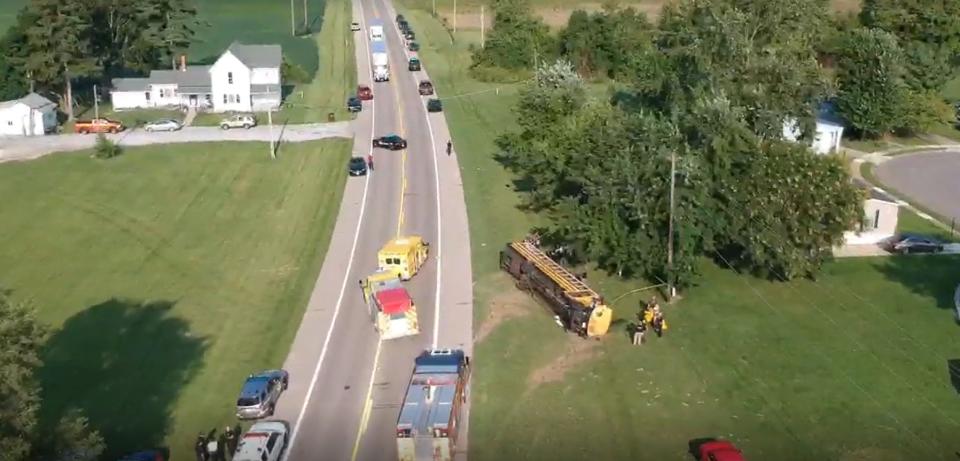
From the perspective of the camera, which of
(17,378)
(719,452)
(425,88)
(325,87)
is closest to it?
(17,378)

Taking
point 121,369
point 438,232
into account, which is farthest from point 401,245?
point 121,369

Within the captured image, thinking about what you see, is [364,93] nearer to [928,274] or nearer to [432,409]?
[928,274]

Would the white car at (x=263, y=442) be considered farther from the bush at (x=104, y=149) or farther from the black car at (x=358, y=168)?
the bush at (x=104, y=149)

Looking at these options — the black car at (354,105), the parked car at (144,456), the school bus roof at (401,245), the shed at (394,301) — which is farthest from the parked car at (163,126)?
the parked car at (144,456)

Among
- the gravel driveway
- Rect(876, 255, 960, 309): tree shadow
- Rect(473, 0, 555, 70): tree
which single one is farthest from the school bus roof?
Rect(473, 0, 555, 70): tree

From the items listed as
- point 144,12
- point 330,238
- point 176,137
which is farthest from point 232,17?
point 330,238

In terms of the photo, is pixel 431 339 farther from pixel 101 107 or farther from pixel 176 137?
pixel 101 107

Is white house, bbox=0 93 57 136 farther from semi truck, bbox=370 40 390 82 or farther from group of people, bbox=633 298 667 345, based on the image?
group of people, bbox=633 298 667 345
